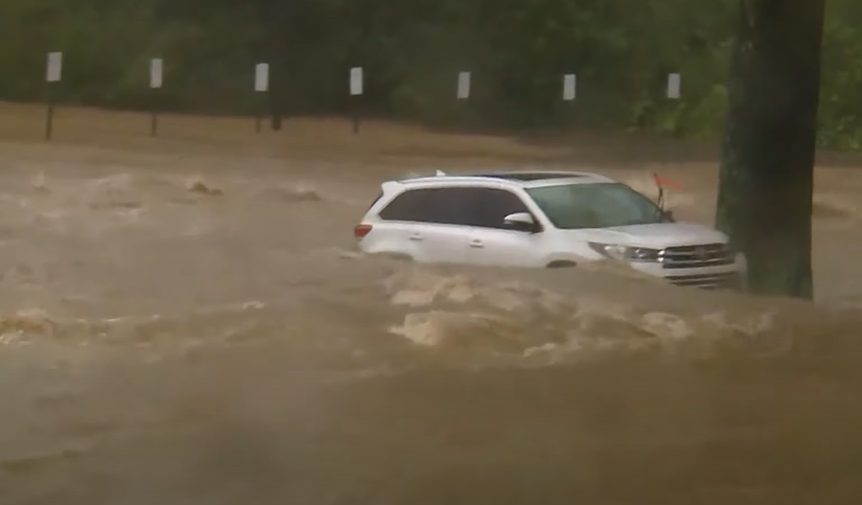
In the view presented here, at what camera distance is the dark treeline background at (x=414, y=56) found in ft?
73.0

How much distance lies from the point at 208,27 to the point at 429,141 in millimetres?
3845

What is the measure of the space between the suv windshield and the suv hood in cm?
19

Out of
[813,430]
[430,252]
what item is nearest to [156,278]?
[430,252]

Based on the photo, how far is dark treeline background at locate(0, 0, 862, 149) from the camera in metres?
22.2

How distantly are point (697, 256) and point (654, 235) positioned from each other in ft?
1.20

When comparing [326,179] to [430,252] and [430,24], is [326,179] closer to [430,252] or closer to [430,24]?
[430,24]

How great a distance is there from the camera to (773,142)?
39.2 ft

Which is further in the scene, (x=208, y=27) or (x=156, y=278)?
(x=208, y=27)

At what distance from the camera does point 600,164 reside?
68.8 ft

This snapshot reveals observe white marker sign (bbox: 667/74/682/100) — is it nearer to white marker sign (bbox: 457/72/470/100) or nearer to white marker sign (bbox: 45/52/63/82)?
white marker sign (bbox: 457/72/470/100)

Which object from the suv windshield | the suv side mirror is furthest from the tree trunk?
the suv side mirror

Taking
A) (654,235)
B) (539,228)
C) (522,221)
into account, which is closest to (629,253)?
(654,235)

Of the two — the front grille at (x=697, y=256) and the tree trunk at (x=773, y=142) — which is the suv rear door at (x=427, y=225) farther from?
the tree trunk at (x=773, y=142)

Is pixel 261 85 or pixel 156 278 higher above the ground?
pixel 261 85
